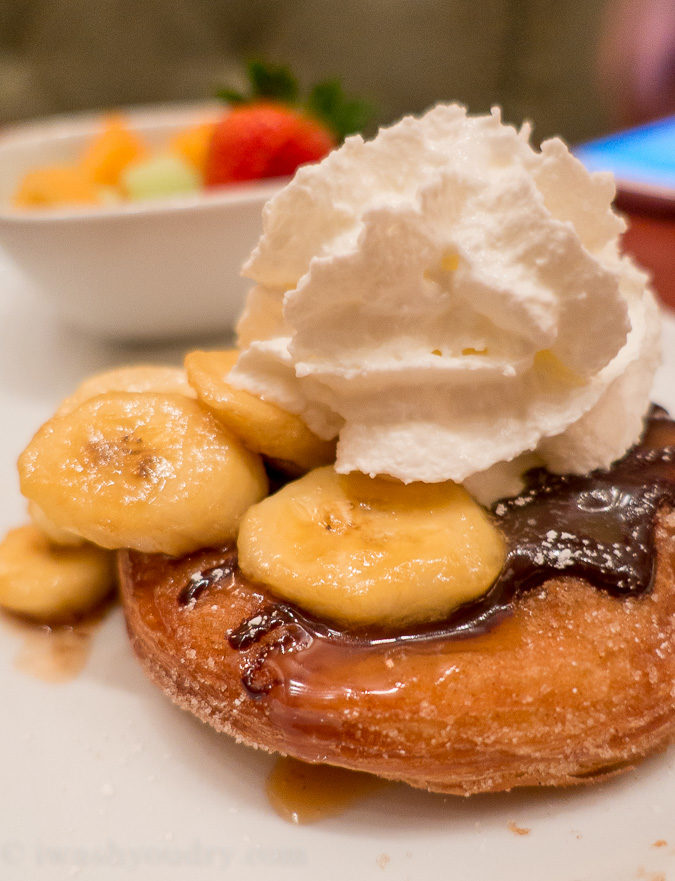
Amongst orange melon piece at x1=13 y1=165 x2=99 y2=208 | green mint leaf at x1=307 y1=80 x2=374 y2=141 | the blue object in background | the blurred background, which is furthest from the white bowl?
the blurred background

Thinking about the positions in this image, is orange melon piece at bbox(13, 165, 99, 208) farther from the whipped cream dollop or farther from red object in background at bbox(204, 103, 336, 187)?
the whipped cream dollop

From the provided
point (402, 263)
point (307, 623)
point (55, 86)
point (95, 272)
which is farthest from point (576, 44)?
point (307, 623)

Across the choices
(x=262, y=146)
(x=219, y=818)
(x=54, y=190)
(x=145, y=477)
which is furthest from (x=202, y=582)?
(x=54, y=190)

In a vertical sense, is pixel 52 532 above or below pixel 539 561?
below

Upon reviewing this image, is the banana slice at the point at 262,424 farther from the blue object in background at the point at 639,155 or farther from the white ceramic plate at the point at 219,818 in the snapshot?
the blue object in background at the point at 639,155

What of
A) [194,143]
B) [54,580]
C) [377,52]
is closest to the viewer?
[54,580]

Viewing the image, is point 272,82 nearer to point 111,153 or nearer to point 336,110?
point 336,110

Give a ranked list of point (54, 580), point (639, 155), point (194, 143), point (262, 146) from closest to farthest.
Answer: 1. point (54, 580)
2. point (262, 146)
3. point (194, 143)
4. point (639, 155)
